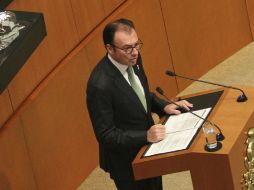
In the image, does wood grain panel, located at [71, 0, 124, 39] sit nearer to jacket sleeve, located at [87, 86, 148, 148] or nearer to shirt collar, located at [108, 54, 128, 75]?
shirt collar, located at [108, 54, 128, 75]

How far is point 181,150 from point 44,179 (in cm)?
161

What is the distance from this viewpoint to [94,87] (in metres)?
2.98

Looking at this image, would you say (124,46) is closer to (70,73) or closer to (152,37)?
(70,73)

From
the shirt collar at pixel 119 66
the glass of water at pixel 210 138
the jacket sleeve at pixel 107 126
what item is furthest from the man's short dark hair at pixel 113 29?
the glass of water at pixel 210 138

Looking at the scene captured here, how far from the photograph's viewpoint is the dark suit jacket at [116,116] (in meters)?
2.96

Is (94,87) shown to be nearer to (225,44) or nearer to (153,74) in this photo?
(153,74)

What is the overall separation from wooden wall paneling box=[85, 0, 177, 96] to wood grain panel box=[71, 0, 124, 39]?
6 centimetres

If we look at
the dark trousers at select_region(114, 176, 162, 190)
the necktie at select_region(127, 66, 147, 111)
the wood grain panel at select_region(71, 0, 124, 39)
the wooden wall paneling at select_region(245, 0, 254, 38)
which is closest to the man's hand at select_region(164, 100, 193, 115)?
the necktie at select_region(127, 66, 147, 111)

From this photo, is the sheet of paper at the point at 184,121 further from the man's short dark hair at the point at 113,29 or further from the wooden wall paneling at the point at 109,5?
the wooden wall paneling at the point at 109,5

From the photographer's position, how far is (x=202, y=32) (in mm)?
5312

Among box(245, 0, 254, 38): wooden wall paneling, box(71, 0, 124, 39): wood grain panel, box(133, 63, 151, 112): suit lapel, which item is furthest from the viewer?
box(245, 0, 254, 38): wooden wall paneling

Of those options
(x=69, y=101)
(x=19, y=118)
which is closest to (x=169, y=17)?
(x=69, y=101)

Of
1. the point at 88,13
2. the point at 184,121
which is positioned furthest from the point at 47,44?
the point at 184,121

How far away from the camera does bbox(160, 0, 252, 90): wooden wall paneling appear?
5113mm
